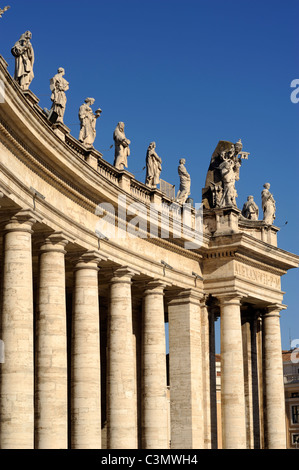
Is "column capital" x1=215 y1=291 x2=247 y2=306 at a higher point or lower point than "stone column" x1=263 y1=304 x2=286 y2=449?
higher

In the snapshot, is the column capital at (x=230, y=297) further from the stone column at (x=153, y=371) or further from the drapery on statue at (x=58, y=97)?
the drapery on statue at (x=58, y=97)

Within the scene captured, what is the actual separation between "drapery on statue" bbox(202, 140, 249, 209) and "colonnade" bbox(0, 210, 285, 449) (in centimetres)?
870

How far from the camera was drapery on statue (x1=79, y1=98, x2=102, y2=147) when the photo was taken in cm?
6606

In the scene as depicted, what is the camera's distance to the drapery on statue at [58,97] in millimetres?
60472

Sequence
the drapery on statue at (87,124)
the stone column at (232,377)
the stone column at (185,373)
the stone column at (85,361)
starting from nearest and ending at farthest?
1. the stone column at (85,361)
2. the drapery on statue at (87,124)
3. the stone column at (185,373)
4. the stone column at (232,377)

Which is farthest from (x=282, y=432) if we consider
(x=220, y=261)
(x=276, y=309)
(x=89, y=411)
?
(x=89, y=411)

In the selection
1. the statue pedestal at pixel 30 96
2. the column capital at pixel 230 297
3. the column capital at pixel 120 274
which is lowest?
the column capital at pixel 120 274

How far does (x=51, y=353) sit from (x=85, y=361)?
544 centimetres

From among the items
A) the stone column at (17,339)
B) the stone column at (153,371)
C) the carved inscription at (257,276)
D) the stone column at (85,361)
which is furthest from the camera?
the carved inscription at (257,276)

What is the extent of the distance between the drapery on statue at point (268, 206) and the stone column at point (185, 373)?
1554 centimetres

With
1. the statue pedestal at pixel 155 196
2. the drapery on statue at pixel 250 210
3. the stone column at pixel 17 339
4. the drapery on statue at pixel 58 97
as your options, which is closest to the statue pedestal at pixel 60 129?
the drapery on statue at pixel 58 97

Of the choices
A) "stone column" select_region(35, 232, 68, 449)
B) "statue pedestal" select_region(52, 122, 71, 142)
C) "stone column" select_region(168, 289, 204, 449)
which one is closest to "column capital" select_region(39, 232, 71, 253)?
"stone column" select_region(35, 232, 68, 449)

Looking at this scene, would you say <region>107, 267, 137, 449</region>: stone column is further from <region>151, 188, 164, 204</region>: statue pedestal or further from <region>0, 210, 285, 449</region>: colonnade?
<region>151, 188, 164, 204</region>: statue pedestal

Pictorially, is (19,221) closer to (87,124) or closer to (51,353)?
(51,353)
